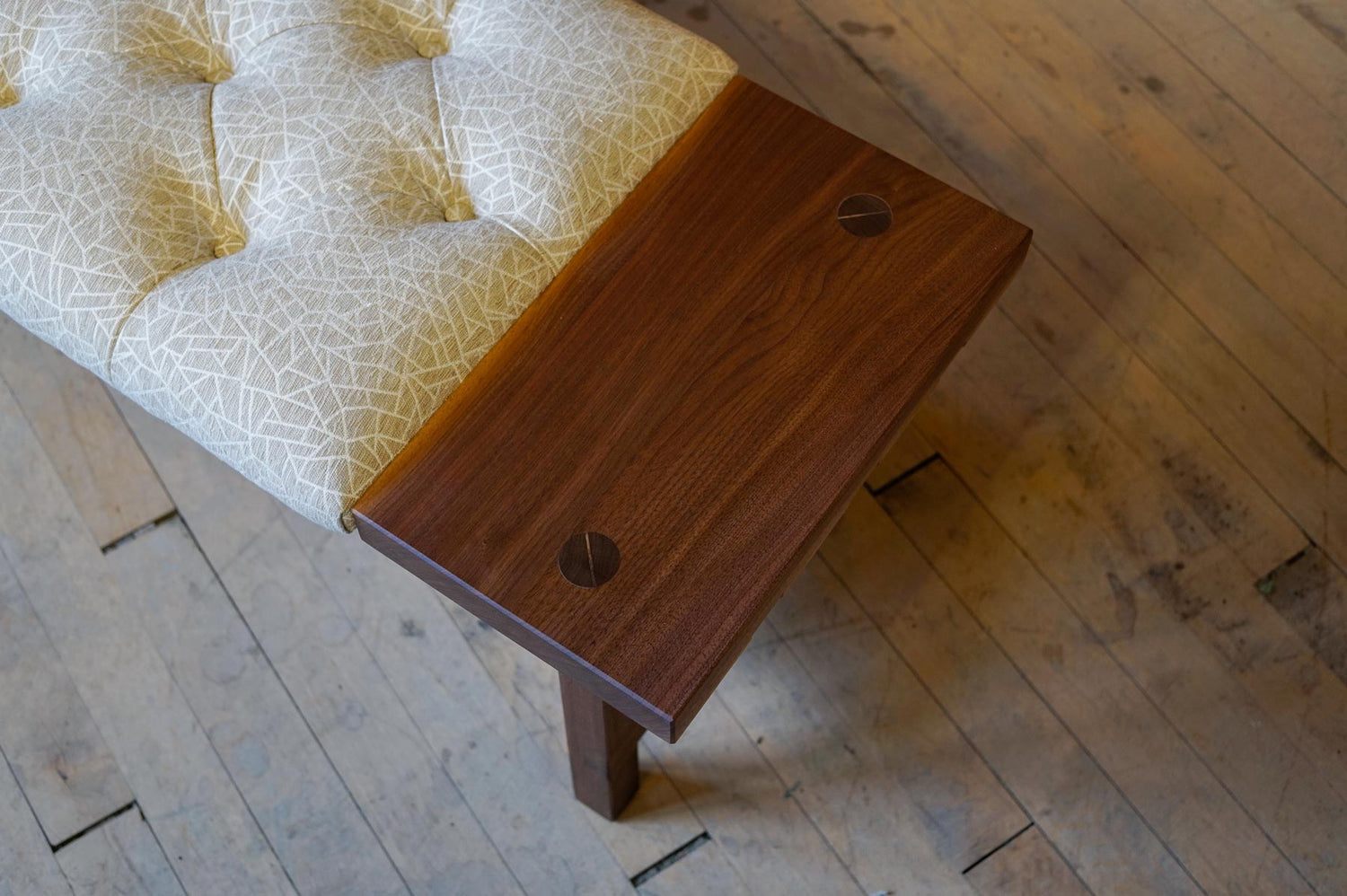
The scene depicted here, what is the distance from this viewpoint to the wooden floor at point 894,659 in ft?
3.51

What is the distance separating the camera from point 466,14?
3.23 feet

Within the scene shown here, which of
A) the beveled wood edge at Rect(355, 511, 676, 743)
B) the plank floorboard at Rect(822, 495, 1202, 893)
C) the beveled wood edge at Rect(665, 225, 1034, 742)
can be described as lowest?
the plank floorboard at Rect(822, 495, 1202, 893)

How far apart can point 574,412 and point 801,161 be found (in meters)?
0.26

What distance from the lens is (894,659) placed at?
114 cm

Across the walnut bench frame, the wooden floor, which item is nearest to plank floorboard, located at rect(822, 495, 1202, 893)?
the wooden floor

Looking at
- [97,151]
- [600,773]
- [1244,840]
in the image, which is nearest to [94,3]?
[97,151]

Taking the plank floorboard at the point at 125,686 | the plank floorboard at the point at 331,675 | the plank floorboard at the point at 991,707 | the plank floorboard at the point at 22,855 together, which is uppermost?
the plank floorboard at the point at 991,707

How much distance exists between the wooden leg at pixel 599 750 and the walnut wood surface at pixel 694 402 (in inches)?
4.4

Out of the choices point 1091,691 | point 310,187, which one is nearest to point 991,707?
point 1091,691

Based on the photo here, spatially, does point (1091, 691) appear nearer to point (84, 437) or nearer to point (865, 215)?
point (865, 215)

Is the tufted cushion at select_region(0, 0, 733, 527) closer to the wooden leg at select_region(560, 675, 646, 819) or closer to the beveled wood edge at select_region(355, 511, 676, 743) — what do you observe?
the beveled wood edge at select_region(355, 511, 676, 743)

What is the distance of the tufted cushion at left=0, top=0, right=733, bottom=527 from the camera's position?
0.82m

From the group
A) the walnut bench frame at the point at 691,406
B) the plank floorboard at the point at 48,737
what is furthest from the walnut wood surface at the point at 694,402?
the plank floorboard at the point at 48,737

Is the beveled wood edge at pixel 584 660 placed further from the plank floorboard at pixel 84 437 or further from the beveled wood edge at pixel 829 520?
the plank floorboard at pixel 84 437
